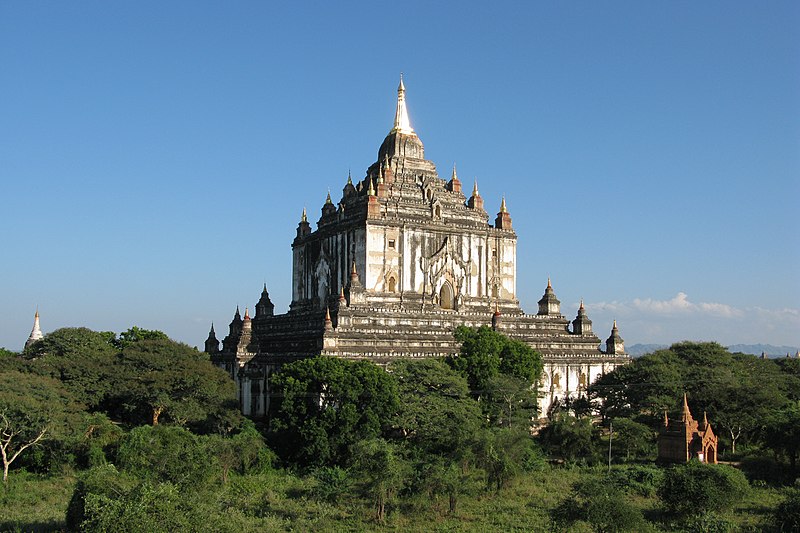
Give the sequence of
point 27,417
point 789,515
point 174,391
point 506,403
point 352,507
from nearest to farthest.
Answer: point 789,515
point 352,507
point 27,417
point 506,403
point 174,391

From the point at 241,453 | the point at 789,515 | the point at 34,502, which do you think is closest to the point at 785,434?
the point at 789,515

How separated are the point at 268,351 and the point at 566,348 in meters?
18.8

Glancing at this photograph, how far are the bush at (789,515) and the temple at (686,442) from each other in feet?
33.5

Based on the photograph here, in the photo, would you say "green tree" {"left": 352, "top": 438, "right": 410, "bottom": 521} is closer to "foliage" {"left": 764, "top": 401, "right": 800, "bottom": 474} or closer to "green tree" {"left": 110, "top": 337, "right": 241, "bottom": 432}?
"green tree" {"left": 110, "top": 337, "right": 241, "bottom": 432}

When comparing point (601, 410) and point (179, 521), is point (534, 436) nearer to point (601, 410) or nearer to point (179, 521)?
point (601, 410)

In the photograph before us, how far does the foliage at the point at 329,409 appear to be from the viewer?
4444cm

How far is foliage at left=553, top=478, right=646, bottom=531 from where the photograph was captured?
33000mm

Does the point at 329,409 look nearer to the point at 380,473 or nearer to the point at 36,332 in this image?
the point at 380,473

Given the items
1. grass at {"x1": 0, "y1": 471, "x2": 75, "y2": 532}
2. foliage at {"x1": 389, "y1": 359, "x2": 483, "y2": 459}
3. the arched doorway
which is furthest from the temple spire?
grass at {"x1": 0, "y1": 471, "x2": 75, "y2": 532}

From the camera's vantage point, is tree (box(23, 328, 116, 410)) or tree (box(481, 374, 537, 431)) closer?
tree (box(481, 374, 537, 431))

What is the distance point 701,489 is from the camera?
121ft

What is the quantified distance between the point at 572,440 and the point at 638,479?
5.51 meters

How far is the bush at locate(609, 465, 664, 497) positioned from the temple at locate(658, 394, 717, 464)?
1.87 m

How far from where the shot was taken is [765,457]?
1868 inches
